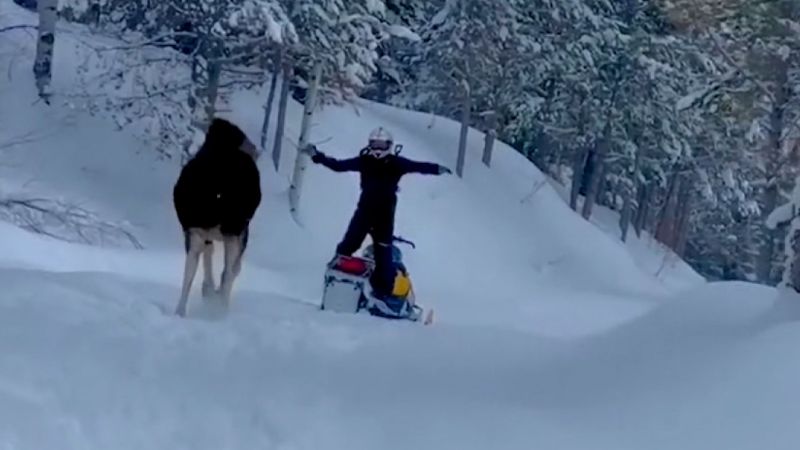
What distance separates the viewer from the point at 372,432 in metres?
6.21

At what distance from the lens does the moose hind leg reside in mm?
9375

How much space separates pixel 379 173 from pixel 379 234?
0.61 meters

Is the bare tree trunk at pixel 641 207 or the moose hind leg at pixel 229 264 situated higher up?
the moose hind leg at pixel 229 264

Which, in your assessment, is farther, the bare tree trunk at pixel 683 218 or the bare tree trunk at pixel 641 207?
the bare tree trunk at pixel 683 218

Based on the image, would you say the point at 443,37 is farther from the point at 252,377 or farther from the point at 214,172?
the point at 252,377

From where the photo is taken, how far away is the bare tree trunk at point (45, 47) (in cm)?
1964

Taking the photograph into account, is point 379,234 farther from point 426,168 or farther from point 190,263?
point 190,263

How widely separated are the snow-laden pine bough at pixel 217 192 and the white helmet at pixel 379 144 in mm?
1770

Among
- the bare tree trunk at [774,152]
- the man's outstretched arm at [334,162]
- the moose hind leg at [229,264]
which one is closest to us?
the moose hind leg at [229,264]

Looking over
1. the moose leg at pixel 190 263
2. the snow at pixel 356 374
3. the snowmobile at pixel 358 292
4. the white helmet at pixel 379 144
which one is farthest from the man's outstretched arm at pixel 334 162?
the moose leg at pixel 190 263

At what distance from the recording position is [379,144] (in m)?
10.8

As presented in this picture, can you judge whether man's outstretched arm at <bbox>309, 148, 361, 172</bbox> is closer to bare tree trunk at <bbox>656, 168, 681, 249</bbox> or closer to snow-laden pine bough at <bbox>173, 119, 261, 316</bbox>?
snow-laden pine bough at <bbox>173, 119, 261, 316</bbox>

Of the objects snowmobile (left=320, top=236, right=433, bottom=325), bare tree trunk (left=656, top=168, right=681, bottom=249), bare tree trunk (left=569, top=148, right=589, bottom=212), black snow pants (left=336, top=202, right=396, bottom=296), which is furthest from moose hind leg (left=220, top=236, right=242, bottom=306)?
bare tree trunk (left=656, top=168, right=681, bottom=249)

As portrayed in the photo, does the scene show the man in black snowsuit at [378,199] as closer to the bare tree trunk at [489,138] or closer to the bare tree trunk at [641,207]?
the bare tree trunk at [489,138]
